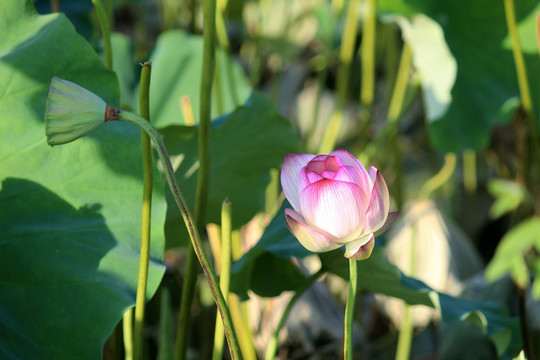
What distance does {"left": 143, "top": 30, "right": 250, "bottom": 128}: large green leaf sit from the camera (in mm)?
1126

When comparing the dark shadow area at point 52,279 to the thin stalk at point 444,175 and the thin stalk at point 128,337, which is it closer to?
the thin stalk at point 128,337

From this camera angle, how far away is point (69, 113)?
403mm

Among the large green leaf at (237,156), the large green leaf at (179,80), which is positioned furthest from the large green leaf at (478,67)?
the large green leaf at (237,156)

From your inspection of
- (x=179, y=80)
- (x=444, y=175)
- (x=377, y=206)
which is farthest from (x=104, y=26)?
(x=444, y=175)

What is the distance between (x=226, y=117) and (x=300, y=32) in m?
1.74

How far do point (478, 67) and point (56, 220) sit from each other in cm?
93

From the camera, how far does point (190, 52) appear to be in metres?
1.23

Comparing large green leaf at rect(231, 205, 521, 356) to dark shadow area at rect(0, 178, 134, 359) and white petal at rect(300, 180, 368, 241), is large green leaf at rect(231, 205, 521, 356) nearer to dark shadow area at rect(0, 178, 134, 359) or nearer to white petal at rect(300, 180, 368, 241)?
dark shadow area at rect(0, 178, 134, 359)

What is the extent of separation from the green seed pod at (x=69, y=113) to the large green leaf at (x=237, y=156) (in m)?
0.33

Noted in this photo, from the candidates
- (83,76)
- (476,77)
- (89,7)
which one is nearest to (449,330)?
(476,77)

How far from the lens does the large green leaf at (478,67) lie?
3.97 feet

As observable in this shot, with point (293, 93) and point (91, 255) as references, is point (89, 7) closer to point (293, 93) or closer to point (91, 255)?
point (91, 255)

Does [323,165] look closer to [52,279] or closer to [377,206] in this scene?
[377,206]

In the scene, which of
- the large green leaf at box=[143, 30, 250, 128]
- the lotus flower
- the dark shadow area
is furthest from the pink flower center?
the large green leaf at box=[143, 30, 250, 128]
